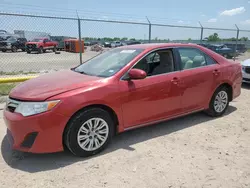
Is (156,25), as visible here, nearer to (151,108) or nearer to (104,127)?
(151,108)

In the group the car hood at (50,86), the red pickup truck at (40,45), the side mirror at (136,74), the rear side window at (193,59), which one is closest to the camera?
the car hood at (50,86)

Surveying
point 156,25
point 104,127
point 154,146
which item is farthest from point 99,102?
point 156,25

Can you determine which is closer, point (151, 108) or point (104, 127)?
point (104, 127)

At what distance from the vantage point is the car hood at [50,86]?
282cm

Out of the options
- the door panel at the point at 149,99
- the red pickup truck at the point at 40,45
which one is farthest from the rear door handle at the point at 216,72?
the red pickup truck at the point at 40,45

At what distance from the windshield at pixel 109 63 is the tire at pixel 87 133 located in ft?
2.19

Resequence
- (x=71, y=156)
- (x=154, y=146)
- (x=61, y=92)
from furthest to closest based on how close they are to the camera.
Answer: (x=154, y=146) → (x=71, y=156) → (x=61, y=92)

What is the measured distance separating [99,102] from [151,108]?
0.95 metres

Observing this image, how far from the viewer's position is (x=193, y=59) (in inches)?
165

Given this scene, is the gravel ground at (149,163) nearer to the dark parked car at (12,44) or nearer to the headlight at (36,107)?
the headlight at (36,107)

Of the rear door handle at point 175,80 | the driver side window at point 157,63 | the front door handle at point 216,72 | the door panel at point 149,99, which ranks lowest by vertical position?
the door panel at point 149,99

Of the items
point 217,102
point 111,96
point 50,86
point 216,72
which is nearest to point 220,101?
point 217,102

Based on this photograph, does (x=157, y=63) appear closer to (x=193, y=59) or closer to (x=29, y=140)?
(x=193, y=59)

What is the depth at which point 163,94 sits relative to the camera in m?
3.62
